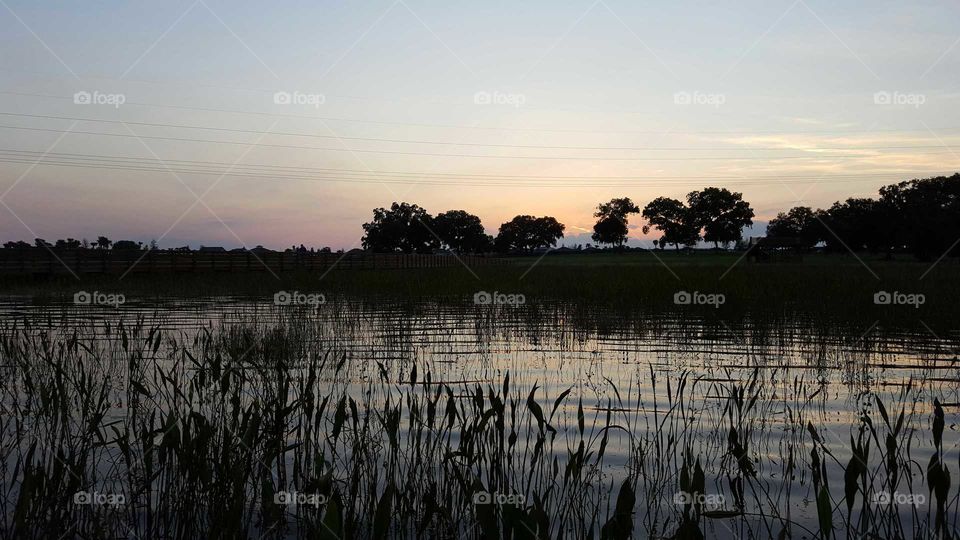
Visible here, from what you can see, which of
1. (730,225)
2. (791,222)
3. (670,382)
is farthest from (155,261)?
(791,222)

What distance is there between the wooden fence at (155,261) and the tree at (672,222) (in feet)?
343

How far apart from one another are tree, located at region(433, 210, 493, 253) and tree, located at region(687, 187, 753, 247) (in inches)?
1995

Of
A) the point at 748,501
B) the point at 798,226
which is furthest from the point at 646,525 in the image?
the point at 798,226

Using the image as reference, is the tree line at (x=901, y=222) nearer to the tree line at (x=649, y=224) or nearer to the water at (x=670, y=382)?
the tree line at (x=649, y=224)

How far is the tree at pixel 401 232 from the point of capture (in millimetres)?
141625

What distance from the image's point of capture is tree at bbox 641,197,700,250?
153 meters

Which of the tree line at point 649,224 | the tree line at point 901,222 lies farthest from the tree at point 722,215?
the tree line at point 901,222

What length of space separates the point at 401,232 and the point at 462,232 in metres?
31.5

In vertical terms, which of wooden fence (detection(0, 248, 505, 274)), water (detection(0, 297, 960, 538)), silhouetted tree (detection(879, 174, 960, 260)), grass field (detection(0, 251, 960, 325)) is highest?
silhouetted tree (detection(879, 174, 960, 260))

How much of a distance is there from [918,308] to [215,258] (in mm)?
40938

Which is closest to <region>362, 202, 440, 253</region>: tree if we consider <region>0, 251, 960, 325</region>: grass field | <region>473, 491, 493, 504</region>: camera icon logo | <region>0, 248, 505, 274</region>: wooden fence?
<region>0, 248, 505, 274</region>: wooden fence

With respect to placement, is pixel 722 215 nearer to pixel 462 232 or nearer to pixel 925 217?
pixel 462 232

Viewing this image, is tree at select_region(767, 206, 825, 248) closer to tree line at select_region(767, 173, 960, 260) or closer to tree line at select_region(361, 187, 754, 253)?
tree line at select_region(361, 187, 754, 253)

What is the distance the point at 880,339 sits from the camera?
13.3 meters
